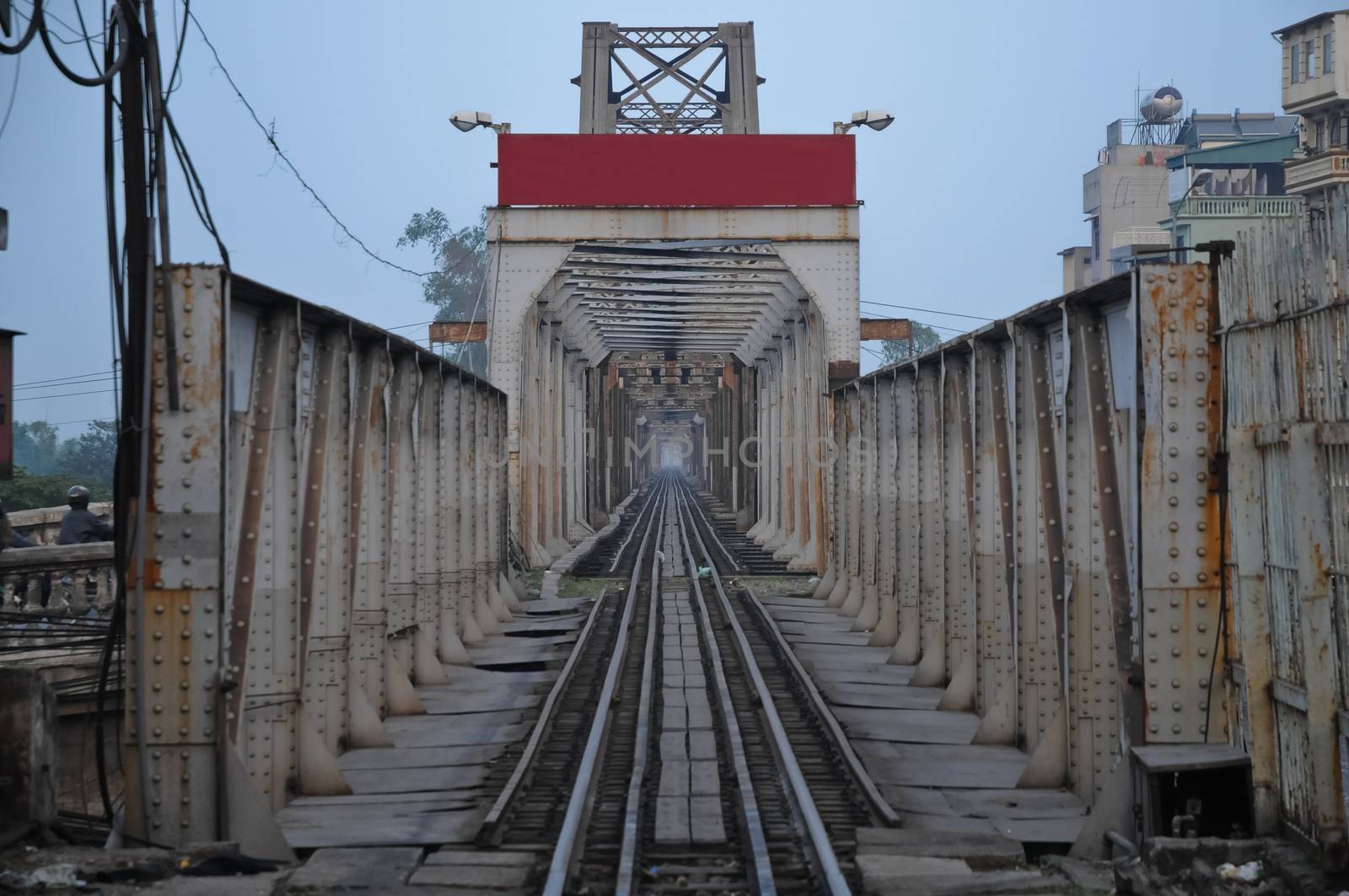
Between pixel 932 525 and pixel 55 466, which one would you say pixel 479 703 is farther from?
pixel 55 466

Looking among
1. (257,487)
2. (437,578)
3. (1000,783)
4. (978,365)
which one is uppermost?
(978,365)

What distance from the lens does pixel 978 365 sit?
35.4 feet

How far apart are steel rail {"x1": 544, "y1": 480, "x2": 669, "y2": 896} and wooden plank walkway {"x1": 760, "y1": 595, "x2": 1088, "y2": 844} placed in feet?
6.19

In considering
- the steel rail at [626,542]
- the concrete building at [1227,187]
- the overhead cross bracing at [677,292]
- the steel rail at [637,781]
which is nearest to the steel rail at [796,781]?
the steel rail at [637,781]

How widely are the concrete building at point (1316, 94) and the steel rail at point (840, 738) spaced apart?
35.9 m

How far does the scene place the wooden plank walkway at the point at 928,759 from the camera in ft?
26.1

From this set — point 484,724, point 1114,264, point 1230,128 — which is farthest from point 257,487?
point 1230,128

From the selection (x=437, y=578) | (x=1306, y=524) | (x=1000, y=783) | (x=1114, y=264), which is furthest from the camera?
(x=1114, y=264)

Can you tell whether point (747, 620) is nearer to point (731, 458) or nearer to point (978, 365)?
point (978, 365)

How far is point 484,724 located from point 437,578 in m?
3.32

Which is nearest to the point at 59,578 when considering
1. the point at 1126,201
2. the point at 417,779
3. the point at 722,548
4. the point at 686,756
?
the point at 417,779

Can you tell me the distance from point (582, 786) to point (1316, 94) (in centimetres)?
4683

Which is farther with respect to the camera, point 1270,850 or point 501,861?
point 501,861

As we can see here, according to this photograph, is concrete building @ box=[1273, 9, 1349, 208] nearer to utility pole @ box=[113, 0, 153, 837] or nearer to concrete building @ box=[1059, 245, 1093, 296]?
concrete building @ box=[1059, 245, 1093, 296]
